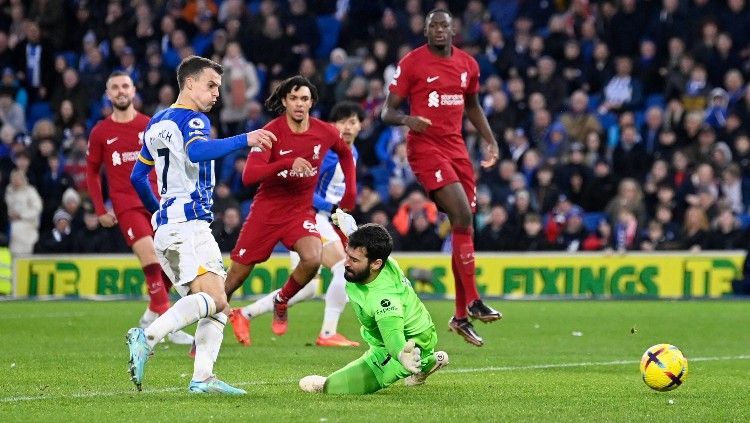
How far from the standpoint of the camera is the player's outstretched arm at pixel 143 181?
10413mm

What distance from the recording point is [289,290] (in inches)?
527

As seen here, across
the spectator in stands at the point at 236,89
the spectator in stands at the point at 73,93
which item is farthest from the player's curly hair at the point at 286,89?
the spectator in stands at the point at 73,93

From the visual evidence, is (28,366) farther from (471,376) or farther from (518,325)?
(518,325)

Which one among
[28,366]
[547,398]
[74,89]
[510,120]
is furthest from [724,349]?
[74,89]

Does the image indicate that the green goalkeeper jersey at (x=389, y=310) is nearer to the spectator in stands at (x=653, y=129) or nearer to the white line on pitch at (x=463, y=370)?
the white line on pitch at (x=463, y=370)

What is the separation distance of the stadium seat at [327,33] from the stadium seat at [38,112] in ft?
17.4

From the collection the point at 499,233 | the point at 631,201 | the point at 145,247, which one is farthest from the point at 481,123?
the point at 631,201

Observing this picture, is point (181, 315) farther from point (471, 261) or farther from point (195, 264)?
point (471, 261)

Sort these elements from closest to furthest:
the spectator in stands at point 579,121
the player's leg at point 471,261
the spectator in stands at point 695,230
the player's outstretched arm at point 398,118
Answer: the player's leg at point 471,261
the player's outstretched arm at point 398,118
the spectator in stands at point 695,230
the spectator in stands at point 579,121

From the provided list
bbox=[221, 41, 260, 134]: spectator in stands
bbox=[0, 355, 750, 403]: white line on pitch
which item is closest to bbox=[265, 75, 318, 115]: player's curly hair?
bbox=[0, 355, 750, 403]: white line on pitch

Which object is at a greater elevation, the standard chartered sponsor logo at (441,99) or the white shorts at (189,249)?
the standard chartered sponsor logo at (441,99)

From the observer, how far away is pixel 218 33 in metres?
26.8

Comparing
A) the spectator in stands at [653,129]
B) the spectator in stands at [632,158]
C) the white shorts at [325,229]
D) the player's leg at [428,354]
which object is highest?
the spectator in stands at [653,129]

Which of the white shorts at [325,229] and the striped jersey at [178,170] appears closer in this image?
the striped jersey at [178,170]
